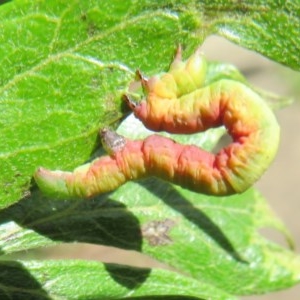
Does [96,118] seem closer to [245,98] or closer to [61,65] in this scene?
[61,65]

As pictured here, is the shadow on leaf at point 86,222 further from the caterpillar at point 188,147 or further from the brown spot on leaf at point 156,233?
the caterpillar at point 188,147

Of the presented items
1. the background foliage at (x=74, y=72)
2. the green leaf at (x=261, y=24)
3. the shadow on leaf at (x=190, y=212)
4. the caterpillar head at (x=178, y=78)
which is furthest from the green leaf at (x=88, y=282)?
the green leaf at (x=261, y=24)

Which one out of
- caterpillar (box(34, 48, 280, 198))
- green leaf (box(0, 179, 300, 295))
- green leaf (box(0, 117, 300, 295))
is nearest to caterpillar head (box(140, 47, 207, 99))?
caterpillar (box(34, 48, 280, 198))

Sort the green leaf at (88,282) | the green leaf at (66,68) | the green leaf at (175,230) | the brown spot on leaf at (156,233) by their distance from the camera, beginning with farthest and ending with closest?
the brown spot on leaf at (156,233), the green leaf at (175,230), the green leaf at (88,282), the green leaf at (66,68)

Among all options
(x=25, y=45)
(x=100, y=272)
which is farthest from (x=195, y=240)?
(x=25, y=45)

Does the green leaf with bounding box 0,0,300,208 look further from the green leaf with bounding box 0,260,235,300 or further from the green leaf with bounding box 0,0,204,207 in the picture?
the green leaf with bounding box 0,260,235,300

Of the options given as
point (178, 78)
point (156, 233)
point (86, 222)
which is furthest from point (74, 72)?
point (156, 233)
